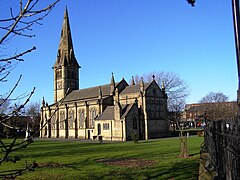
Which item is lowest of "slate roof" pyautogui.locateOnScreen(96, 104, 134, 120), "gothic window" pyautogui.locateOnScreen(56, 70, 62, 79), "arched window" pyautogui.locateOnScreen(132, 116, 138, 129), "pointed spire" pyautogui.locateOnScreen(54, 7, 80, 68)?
"arched window" pyautogui.locateOnScreen(132, 116, 138, 129)

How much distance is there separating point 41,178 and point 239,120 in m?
11.4

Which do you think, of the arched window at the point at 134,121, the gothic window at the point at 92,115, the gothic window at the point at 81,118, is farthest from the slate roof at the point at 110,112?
the gothic window at the point at 81,118

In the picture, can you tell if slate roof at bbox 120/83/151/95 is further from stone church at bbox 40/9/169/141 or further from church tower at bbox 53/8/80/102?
church tower at bbox 53/8/80/102

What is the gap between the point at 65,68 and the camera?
76312mm

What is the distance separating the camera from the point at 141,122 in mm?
54219

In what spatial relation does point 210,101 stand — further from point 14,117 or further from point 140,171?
point 14,117

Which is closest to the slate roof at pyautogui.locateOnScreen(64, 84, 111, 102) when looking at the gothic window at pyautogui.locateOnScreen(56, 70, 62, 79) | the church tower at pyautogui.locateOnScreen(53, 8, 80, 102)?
the church tower at pyautogui.locateOnScreen(53, 8, 80, 102)

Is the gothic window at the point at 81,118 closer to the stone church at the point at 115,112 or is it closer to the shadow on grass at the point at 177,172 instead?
the stone church at the point at 115,112

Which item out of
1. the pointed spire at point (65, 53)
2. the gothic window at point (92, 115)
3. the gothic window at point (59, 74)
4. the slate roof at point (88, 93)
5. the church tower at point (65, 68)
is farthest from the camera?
the gothic window at point (59, 74)

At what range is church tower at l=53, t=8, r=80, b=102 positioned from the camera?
76.2 m

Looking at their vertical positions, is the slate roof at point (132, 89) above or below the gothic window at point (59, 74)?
below

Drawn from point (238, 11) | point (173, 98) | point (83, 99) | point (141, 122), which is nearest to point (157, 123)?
point (141, 122)

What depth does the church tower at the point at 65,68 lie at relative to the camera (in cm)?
7625

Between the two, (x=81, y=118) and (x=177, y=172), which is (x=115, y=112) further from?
(x=177, y=172)
